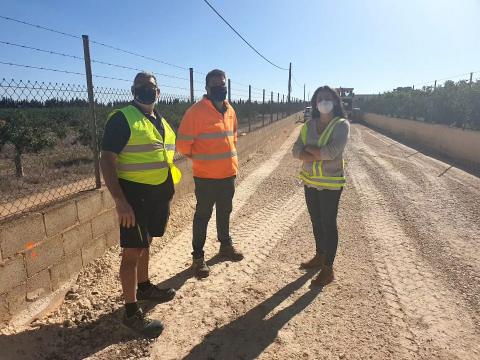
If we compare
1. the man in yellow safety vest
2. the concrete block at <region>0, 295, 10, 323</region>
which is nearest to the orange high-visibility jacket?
the man in yellow safety vest

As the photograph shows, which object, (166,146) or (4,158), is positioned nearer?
(166,146)

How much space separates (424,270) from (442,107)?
15589 millimetres

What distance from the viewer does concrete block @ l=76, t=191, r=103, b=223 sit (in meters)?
3.51

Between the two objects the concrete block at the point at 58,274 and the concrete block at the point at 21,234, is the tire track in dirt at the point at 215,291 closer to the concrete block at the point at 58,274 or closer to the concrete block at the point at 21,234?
the concrete block at the point at 58,274

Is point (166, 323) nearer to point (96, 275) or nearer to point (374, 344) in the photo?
point (96, 275)

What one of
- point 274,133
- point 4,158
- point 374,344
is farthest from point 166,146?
point 274,133

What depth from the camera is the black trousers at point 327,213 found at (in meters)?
3.28

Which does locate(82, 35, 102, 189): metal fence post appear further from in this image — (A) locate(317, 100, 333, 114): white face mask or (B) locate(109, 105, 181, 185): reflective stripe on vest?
(A) locate(317, 100, 333, 114): white face mask

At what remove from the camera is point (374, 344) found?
257 cm

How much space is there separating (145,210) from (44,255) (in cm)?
109

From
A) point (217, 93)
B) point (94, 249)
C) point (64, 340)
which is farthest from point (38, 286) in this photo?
point (217, 93)

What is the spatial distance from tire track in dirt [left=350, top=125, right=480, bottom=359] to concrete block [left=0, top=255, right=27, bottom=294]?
111 inches

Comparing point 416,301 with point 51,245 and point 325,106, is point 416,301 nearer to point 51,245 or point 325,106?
point 325,106

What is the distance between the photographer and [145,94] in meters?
2.64
